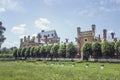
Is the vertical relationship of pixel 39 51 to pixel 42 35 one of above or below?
below

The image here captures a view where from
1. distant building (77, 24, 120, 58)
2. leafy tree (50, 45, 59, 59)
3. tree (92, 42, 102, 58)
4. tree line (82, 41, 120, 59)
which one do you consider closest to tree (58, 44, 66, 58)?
leafy tree (50, 45, 59, 59)

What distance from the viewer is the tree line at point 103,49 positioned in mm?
58544

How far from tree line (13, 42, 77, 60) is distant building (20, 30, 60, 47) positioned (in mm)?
10804

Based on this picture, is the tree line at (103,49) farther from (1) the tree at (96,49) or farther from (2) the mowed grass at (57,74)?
(2) the mowed grass at (57,74)

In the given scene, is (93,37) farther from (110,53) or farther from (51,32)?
(51,32)

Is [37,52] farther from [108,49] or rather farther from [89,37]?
[108,49]

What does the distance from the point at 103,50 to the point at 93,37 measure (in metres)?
14.8

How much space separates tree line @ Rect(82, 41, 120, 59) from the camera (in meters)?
58.5

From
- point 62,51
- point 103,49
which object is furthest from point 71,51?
point 103,49

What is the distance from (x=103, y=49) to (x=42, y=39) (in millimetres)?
53765

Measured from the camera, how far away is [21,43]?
385 ft

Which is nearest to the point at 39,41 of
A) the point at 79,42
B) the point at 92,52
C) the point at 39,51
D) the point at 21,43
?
the point at 21,43

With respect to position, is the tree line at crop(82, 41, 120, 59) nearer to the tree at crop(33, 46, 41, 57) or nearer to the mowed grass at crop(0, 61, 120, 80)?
the tree at crop(33, 46, 41, 57)

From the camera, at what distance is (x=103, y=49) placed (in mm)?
59719
